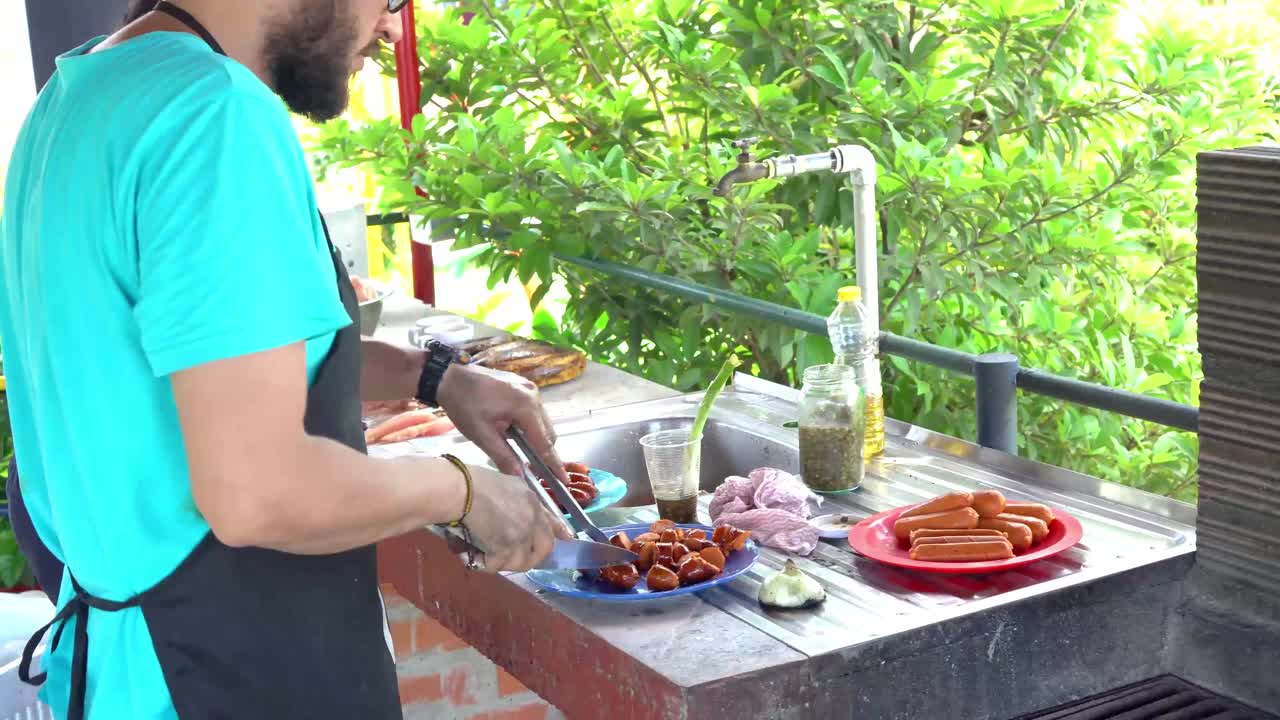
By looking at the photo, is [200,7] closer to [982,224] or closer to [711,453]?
[711,453]

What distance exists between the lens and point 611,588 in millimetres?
1751

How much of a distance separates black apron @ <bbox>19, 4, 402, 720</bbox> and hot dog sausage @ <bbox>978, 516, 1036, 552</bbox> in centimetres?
84

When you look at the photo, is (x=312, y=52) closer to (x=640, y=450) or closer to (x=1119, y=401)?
(x=1119, y=401)

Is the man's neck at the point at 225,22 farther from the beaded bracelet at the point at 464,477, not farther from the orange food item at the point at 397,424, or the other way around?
the orange food item at the point at 397,424

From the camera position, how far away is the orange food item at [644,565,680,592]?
1.73 metres

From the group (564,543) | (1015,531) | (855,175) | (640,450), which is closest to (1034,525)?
(1015,531)

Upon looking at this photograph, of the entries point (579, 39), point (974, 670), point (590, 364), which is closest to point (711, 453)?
point (590, 364)

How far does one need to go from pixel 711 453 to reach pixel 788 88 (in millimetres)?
1653

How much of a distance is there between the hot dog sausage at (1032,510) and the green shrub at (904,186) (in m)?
1.67

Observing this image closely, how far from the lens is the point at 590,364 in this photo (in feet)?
10.8

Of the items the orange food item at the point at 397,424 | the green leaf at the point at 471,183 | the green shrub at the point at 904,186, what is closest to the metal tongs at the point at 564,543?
the orange food item at the point at 397,424

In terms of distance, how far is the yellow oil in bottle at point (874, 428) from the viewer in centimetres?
229

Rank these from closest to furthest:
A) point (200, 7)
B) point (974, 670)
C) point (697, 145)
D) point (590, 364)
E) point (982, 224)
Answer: point (200, 7), point (974, 670), point (590, 364), point (982, 224), point (697, 145)

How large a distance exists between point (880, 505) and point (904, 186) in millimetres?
1615
